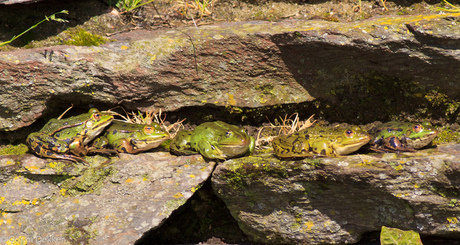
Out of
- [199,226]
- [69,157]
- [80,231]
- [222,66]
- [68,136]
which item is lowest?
[199,226]

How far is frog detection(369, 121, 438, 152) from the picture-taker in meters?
4.12

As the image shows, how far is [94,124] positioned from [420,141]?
3.91 meters

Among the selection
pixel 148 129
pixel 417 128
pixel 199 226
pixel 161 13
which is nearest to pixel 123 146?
pixel 148 129

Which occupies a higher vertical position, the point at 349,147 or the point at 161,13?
the point at 161,13

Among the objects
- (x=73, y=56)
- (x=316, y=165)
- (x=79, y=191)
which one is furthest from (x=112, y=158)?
(x=316, y=165)

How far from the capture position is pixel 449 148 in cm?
417

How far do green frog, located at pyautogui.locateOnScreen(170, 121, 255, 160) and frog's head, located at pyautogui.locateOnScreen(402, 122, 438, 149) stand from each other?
1.81m

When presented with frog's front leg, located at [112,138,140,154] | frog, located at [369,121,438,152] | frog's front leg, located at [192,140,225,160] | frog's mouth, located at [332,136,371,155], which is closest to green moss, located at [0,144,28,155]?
frog's front leg, located at [112,138,140,154]

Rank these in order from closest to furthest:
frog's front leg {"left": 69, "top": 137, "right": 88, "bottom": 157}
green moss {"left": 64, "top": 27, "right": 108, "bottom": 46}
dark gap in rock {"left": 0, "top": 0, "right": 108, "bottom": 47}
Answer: frog's front leg {"left": 69, "top": 137, "right": 88, "bottom": 157} → green moss {"left": 64, "top": 27, "right": 108, "bottom": 46} → dark gap in rock {"left": 0, "top": 0, "right": 108, "bottom": 47}

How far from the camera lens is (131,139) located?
4730 mm

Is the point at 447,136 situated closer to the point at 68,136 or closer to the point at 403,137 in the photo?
the point at 403,137

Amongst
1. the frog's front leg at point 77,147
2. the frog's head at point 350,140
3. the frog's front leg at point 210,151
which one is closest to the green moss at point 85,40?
the frog's front leg at point 77,147

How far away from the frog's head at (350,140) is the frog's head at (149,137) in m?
2.10

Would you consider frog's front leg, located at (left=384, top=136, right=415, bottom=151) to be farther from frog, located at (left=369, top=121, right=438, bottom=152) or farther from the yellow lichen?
the yellow lichen
